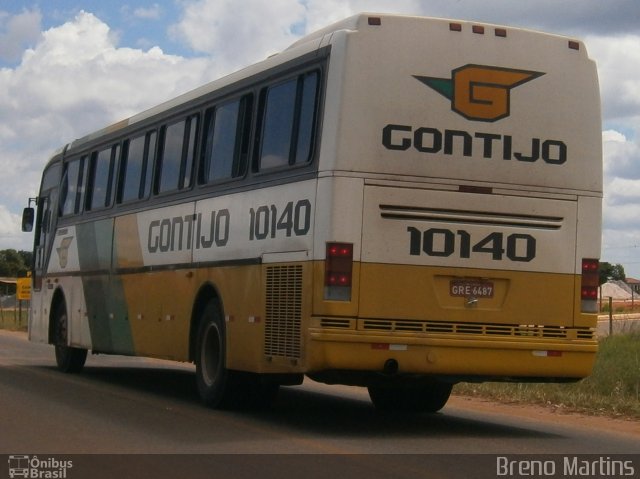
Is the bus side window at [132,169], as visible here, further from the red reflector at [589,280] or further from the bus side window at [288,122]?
the red reflector at [589,280]

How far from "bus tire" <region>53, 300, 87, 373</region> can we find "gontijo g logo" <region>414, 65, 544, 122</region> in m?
9.68

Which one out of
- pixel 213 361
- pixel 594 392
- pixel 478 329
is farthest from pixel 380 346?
pixel 594 392

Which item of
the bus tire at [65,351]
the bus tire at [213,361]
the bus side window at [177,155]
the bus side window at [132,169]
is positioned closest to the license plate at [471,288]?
the bus tire at [213,361]

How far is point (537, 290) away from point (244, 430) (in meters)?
3.04

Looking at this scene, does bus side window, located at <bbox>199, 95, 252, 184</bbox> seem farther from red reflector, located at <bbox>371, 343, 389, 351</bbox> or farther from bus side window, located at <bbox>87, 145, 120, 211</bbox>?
bus side window, located at <bbox>87, 145, 120, 211</bbox>

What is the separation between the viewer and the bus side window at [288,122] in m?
11.8

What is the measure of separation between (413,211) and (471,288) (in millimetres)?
915

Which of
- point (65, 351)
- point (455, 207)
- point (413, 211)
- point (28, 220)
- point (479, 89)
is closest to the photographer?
point (413, 211)

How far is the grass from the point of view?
49.0 ft

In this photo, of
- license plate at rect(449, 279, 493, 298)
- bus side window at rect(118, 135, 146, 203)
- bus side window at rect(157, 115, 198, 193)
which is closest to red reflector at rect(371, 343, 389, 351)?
license plate at rect(449, 279, 493, 298)

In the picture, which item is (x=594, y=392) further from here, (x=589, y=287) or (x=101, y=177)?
(x=101, y=177)

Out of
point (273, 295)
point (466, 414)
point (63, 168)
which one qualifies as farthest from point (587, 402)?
point (63, 168)

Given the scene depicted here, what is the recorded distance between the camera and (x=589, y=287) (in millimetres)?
12109

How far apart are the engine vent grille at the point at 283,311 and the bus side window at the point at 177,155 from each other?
2979 mm
